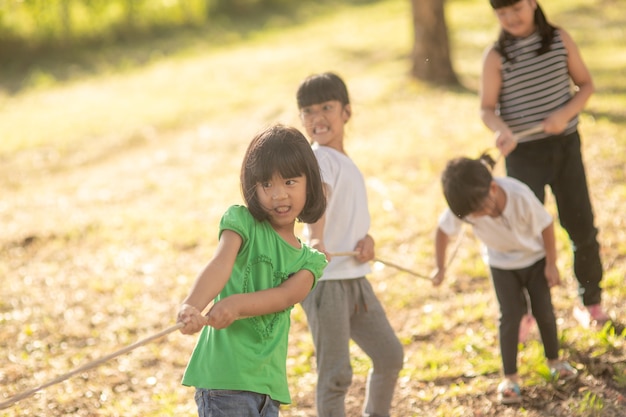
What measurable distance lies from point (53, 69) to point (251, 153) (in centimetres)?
1580

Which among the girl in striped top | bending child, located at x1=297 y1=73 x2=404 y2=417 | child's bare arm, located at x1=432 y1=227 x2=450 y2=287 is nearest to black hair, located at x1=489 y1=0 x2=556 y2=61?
the girl in striped top

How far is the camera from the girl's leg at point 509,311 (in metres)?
4.30

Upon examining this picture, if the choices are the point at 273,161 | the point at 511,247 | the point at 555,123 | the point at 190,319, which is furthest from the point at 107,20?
the point at 190,319

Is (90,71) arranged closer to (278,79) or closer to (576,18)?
(278,79)

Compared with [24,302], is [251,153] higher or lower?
higher

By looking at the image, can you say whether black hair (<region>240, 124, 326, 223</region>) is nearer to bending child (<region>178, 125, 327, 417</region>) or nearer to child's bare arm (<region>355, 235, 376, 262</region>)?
bending child (<region>178, 125, 327, 417</region>)

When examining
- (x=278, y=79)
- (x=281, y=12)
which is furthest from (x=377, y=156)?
(x=281, y=12)

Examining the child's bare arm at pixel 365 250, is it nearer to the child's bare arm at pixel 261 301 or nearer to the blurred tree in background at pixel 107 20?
the child's bare arm at pixel 261 301

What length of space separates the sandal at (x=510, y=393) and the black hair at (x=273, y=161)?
1866 millimetres

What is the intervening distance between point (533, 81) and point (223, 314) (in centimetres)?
263

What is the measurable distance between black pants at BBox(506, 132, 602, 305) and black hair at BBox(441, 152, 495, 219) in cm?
71

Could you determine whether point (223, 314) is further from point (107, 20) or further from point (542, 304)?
point (107, 20)

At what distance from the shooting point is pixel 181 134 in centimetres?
1254

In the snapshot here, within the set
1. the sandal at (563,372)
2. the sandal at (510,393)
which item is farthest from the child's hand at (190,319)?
the sandal at (563,372)
